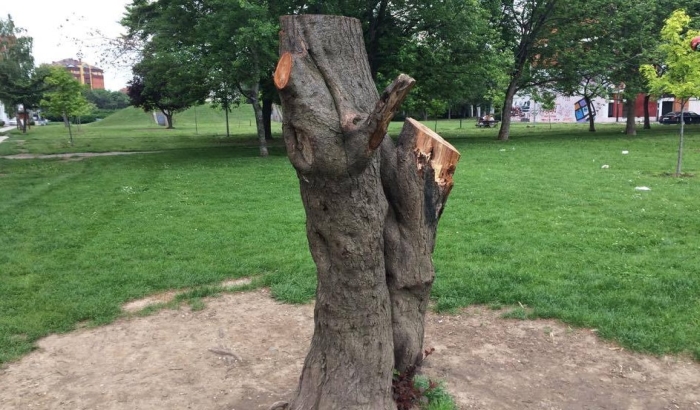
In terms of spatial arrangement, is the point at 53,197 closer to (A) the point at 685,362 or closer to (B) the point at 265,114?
(A) the point at 685,362

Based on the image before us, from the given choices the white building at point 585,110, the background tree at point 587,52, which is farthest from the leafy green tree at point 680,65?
the white building at point 585,110

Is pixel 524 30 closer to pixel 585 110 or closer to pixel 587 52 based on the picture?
pixel 587 52

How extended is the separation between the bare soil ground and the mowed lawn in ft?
0.97

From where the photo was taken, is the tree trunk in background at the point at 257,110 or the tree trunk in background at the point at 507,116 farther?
the tree trunk in background at the point at 507,116

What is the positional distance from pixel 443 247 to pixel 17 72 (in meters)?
52.5

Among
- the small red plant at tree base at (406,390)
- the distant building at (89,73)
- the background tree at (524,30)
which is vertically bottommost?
the small red plant at tree base at (406,390)

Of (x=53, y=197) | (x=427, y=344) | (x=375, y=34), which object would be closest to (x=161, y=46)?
(x=375, y=34)

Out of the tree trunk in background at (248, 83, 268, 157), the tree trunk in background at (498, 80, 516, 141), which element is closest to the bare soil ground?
the tree trunk in background at (248, 83, 268, 157)

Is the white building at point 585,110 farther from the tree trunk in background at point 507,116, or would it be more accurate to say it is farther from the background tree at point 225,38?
the background tree at point 225,38

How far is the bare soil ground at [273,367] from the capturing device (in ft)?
12.5

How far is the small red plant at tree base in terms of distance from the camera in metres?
3.55

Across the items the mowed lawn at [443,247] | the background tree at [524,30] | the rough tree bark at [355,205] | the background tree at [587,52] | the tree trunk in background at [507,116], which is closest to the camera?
the rough tree bark at [355,205]

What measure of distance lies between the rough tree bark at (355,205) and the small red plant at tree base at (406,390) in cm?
8

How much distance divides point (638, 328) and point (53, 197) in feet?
37.4
